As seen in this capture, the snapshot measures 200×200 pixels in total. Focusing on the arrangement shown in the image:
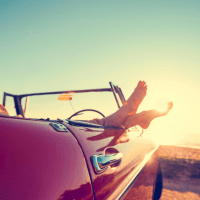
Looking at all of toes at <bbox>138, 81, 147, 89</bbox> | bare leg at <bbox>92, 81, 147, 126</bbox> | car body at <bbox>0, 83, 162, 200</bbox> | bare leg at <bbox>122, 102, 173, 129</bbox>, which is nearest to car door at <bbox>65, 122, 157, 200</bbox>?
car body at <bbox>0, 83, 162, 200</bbox>

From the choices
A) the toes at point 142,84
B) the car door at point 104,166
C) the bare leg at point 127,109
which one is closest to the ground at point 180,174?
the bare leg at point 127,109

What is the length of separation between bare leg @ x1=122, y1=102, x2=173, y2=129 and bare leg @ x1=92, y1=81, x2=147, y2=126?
0.06 meters

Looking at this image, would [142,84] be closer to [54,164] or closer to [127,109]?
[127,109]

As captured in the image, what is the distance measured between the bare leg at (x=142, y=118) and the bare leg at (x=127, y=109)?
63 mm

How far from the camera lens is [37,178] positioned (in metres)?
0.40

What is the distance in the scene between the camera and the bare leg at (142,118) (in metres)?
1.77

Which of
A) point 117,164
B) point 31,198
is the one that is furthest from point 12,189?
point 117,164

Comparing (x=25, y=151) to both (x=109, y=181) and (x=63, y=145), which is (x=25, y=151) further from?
(x=109, y=181)

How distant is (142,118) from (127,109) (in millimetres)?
234

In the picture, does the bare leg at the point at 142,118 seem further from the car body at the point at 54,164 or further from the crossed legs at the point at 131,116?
the car body at the point at 54,164

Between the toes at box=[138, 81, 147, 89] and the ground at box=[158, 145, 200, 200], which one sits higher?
the toes at box=[138, 81, 147, 89]

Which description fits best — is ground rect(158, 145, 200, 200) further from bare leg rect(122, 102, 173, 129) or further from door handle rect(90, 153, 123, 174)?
door handle rect(90, 153, 123, 174)

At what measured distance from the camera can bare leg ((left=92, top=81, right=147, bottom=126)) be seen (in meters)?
1.56

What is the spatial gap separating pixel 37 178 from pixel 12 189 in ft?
0.21
